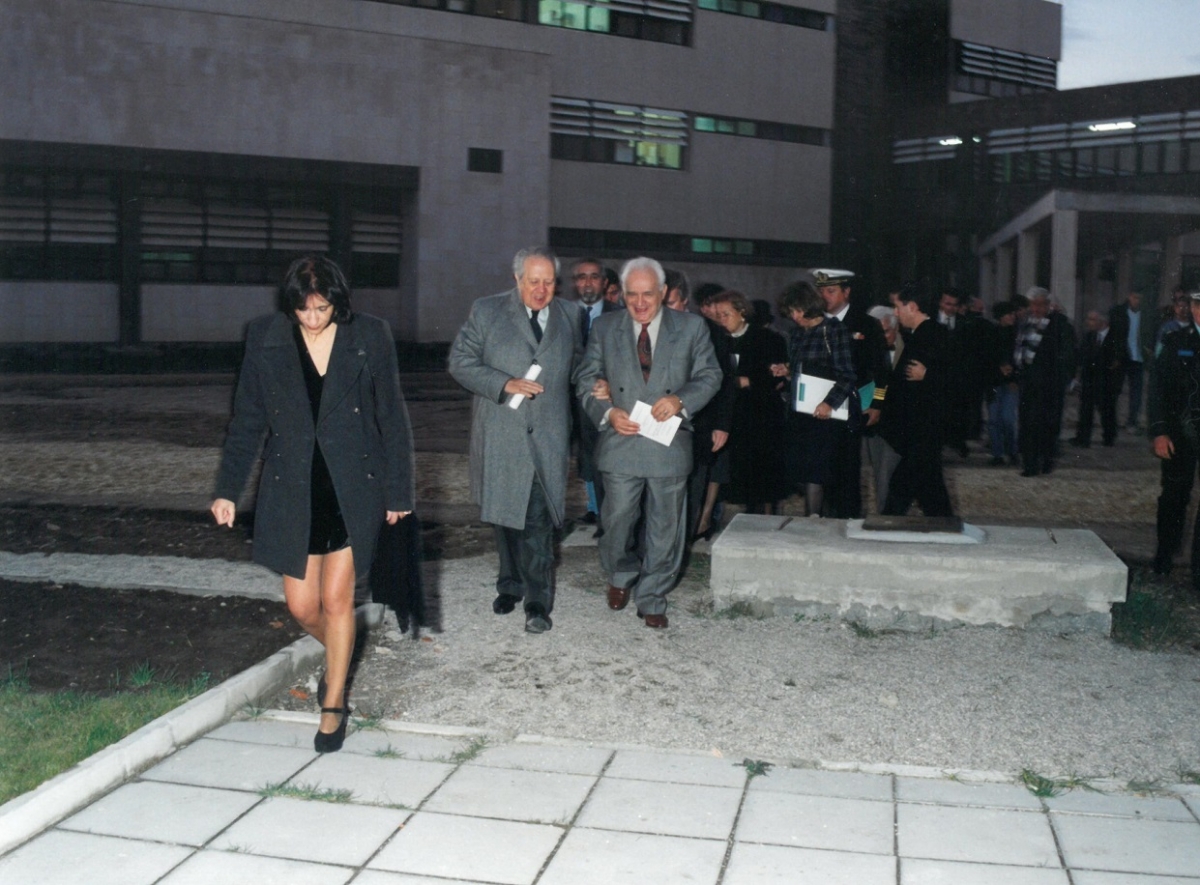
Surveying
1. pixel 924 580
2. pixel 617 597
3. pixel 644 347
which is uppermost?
pixel 644 347

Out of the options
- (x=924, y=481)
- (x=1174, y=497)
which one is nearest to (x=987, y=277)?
(x=924, y=481)

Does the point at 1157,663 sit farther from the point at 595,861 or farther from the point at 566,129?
the point at 566,129

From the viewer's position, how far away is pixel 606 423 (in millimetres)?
6902

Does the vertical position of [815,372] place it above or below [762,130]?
below

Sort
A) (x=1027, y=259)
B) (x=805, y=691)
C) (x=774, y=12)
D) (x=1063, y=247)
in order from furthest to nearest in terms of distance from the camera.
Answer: (x=774, y=12)
(x=1027, y=259)
(x=1063, y=247)
(x=805, y=691)

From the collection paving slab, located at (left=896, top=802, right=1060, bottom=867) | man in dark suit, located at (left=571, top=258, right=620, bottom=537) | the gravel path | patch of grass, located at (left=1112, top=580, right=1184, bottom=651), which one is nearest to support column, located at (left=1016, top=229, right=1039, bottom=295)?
man in dark suit, located at (left=571, top=258, right=620, bottom=537)

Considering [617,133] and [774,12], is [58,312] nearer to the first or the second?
[617,133]

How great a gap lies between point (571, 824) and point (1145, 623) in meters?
3.90

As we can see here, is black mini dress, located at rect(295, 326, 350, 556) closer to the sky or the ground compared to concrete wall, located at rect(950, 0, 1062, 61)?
closer to the ground

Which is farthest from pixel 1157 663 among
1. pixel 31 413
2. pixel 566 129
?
pixel 566 129

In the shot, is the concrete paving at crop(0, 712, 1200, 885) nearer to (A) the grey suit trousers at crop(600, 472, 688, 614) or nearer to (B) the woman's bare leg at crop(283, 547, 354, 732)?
(B) the woman's bare leg at crop(283, 547, 354, 732)

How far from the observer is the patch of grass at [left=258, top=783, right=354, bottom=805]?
442 cm

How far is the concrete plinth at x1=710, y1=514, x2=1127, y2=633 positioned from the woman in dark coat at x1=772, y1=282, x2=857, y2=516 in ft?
5.14

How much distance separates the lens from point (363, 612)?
22.0 feet
